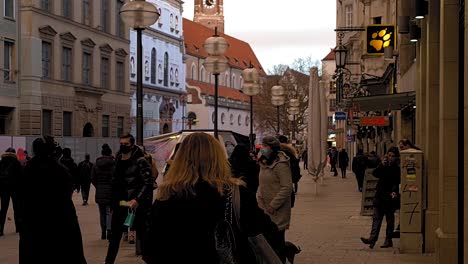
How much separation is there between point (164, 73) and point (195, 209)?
8399cm

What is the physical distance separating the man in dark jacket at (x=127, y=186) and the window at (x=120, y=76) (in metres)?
47.1

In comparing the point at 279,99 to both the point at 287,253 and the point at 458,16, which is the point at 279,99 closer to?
the point at 458,16

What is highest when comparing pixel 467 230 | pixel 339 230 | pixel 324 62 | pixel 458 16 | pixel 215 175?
pixel 324 62

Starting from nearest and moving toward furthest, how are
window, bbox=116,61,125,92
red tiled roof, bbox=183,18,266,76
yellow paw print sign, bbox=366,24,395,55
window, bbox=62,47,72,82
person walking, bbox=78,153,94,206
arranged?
person walking, bbox=78,153,94,206, yellow paw print sign, bbox=366,24,395,55, window, bbox=62,47,72,82, window, bbox=116,61,125,92, red tiled roof, bbox=183,18,266,76

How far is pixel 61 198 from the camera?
838cm

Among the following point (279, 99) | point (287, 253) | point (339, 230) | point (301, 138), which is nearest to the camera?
point (287, 253)

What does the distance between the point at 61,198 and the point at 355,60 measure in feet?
157

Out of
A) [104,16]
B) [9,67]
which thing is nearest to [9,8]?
[9,67]

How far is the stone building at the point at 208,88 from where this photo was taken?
113062 millimetres

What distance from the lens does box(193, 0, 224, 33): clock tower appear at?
150375mm

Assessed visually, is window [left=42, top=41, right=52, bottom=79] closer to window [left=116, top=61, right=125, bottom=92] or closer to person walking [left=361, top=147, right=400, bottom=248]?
window [left=116, top=61, right=125, bottom=92]

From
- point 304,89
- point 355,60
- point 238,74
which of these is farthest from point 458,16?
point 238,74

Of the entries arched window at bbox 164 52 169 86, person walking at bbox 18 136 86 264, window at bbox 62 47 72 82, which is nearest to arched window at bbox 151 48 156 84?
arched window at bbox 164 52 169 86

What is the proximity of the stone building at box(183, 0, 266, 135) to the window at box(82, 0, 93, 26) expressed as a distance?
152ft
